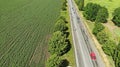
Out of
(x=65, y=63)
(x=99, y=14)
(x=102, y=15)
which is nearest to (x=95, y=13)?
(x=99, y=14)

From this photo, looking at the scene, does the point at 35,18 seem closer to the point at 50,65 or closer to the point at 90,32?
the point at 90,32

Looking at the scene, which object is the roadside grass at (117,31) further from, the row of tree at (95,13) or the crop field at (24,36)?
the crop field at (24,36)

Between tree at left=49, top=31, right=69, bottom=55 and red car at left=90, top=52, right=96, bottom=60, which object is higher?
tree at left=49, top=31, right=69, bottom=55

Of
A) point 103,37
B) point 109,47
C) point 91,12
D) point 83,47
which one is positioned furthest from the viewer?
point 91,12

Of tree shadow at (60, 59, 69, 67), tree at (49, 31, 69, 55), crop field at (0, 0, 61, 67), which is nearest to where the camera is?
tree shadow at (60, 59, 69, 67)

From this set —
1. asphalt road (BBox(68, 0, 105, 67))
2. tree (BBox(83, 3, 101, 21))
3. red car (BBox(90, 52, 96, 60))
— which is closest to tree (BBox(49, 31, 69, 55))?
asphalt road (BBox(68, 0, 105, 67))

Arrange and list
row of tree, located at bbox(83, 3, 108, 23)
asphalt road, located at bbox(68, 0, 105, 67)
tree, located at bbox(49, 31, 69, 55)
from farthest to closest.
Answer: row of tree, located at bbox(83, 3, 108, 23) → asphalt road, located at bbox(68, 0, 105, 67) → tree, located at bbox(49, 31, 69, 55)

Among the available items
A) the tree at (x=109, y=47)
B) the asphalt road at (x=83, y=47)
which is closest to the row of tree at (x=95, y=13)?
the asphalt road at (x=83, y=47)

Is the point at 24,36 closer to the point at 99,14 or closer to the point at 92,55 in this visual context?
the point at 92,55

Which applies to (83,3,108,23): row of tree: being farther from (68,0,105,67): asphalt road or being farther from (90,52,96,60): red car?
(90,52,96,60): red car

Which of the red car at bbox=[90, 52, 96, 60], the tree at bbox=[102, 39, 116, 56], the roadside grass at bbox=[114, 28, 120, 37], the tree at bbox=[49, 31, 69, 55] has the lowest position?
the roadside grass at bbox=[114, 28, 120, 37]
